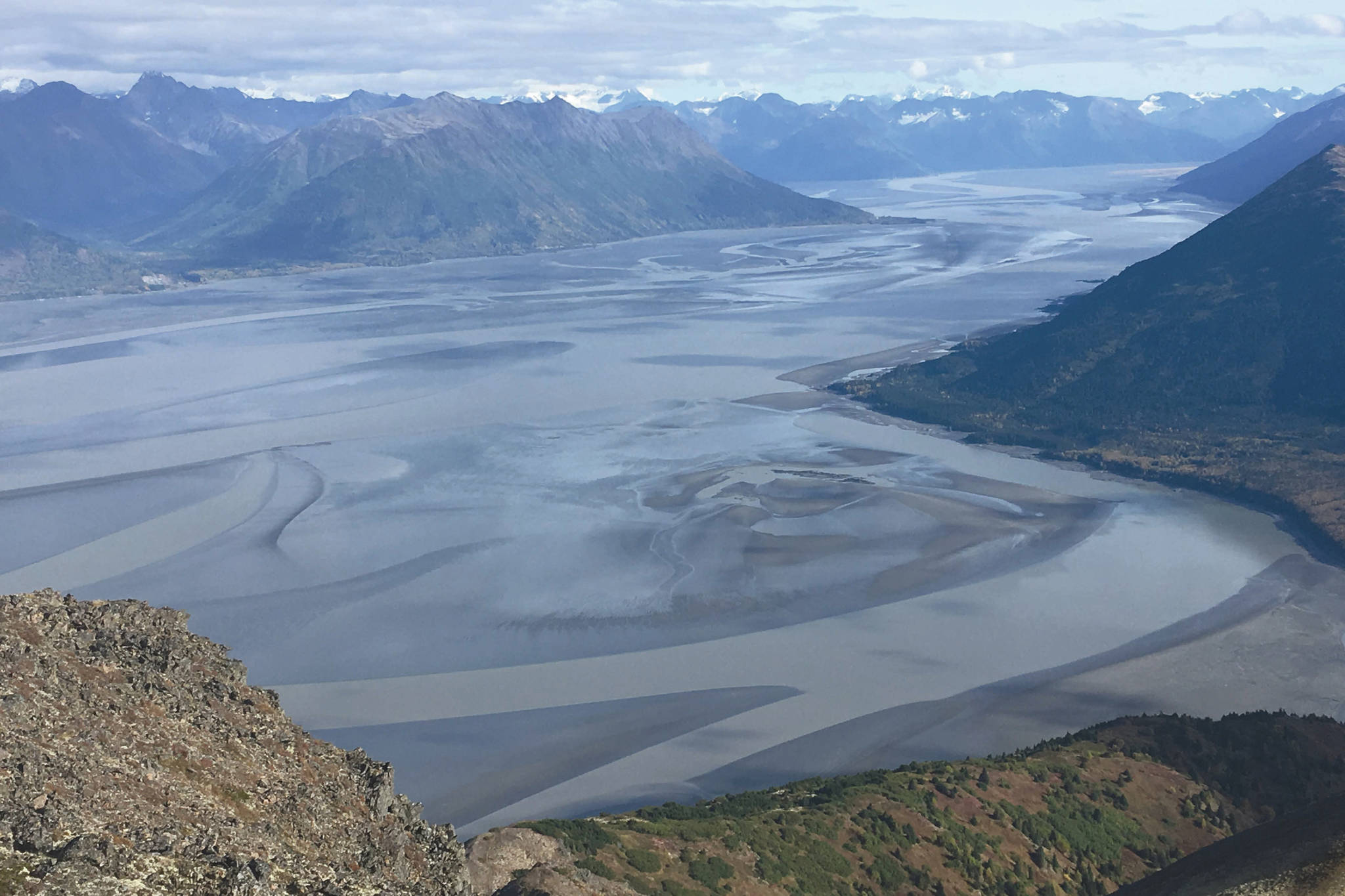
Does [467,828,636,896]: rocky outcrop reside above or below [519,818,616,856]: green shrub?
above

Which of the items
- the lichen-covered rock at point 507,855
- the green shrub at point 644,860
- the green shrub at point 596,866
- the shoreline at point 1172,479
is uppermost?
the shoreline at point 1172,479

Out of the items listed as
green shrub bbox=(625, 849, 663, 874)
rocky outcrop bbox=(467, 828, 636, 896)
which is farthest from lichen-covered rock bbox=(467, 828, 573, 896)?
green shrub bbox=(625, 849, 663, 874)

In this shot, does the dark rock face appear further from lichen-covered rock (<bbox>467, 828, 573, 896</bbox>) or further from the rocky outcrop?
lichen-covered rock (<bbox>467, 828, 573, 896</bbox>)

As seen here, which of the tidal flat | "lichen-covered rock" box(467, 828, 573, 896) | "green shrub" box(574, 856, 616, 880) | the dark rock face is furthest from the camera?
the tidal flat

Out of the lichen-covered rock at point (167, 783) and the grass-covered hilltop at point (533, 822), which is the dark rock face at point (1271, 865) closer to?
the grass-covered hilltop at point (533, 822)

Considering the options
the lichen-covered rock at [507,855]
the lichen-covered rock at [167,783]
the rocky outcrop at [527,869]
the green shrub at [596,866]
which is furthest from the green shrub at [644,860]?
the lichen-covered rock at [167,783]

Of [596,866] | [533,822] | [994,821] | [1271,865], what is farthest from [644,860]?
[1271,865]

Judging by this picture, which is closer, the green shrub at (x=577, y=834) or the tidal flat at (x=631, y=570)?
the green shrub at (x=577, y=834)
